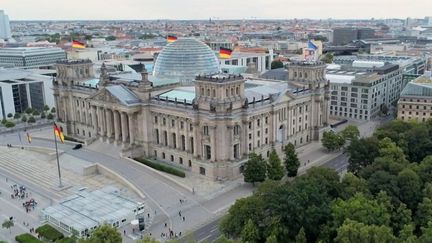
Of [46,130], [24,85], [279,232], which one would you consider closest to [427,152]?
[279,232]

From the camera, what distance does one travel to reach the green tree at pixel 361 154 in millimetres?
97688

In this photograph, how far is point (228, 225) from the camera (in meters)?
70.2

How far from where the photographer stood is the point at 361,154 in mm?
98125

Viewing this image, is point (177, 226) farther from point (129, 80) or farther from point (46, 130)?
point (46, 130)

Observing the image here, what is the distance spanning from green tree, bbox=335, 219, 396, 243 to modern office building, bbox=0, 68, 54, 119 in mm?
151489

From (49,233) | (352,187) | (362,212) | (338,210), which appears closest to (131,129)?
(49,233)

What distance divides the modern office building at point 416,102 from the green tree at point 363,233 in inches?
3511

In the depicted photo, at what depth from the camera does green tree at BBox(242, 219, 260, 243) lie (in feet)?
218

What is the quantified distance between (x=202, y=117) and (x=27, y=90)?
112 m

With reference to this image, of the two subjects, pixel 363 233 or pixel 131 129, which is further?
pixel 131 129

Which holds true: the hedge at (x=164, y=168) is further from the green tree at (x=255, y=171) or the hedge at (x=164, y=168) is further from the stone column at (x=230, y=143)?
the green tree at (x=255, y=171)

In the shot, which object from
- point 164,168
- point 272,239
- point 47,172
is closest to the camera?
point 272,239

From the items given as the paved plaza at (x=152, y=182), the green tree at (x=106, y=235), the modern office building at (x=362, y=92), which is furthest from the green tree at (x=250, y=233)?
the modern office building at (x=362, y=92)

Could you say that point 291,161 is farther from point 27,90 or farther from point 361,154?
point 27,90
